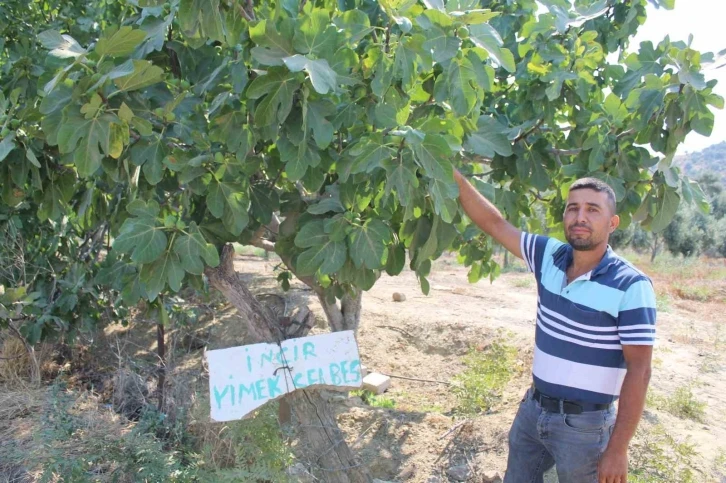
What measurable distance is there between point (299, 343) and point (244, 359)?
0.24 m

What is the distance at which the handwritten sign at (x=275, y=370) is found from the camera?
237 cm

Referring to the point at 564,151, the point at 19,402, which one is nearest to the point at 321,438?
the point at 564,151

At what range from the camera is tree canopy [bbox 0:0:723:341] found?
180cm

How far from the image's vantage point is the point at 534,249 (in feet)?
8.29

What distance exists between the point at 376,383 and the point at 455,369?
113 centimetres

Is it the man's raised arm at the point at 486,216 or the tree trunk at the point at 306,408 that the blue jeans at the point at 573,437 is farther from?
the tree trunk at the point at 306,408

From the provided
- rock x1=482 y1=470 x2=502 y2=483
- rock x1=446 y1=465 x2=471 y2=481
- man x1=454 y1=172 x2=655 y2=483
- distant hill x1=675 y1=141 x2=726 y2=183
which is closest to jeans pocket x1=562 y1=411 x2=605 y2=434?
man x1=454 y1=172 x2=655 y2=483

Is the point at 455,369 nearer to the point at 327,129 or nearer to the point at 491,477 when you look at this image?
the point at 491,477

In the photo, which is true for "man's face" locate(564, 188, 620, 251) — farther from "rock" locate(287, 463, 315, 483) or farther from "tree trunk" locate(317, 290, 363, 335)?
"tree trunk" locate(317, 290, 363, 335)

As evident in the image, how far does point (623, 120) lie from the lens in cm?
262

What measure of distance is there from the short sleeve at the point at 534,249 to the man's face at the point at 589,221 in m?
0.25

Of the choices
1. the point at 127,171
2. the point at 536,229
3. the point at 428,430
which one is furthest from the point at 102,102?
the point at 428,430

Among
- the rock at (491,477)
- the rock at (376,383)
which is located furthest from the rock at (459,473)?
the rock at (376,383)

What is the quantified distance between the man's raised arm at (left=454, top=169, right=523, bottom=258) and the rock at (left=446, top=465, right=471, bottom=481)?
6.50 ft
